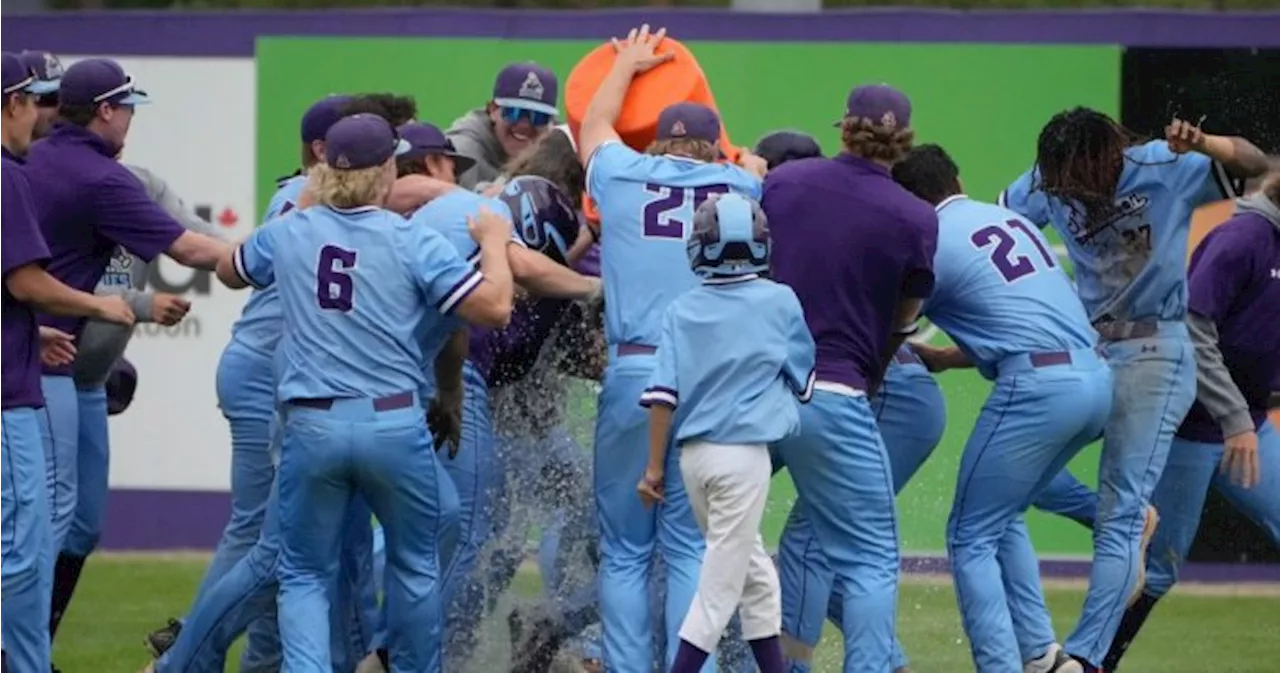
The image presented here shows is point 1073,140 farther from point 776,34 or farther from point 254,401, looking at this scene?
point 776,34

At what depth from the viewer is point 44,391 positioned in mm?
9695

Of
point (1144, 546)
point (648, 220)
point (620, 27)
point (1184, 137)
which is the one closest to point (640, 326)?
point (648, 220)

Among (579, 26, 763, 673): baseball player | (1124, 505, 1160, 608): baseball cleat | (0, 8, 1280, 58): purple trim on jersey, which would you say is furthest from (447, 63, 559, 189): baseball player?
(0, 8, 1280, 58): purple trim on jersey

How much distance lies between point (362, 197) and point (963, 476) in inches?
96.1

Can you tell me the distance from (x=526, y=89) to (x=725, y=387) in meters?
2.46

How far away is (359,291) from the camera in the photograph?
870 cm

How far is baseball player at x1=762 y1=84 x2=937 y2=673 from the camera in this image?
29.6 ft

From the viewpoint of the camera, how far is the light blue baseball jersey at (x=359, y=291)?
870cm

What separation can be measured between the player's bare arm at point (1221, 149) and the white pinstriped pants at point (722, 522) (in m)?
1.91

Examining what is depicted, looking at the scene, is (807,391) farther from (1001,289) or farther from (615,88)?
(615,88)

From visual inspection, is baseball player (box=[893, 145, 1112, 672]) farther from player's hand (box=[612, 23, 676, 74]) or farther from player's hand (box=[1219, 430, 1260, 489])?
player's hand (box=[612, 23, 676, 74])

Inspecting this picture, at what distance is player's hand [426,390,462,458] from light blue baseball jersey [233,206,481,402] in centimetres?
56

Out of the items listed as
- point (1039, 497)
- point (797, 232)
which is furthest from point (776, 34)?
point (797, 232)

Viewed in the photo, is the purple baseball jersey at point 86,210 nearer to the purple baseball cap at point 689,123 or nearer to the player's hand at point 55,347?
the player's hand at point 55,347
